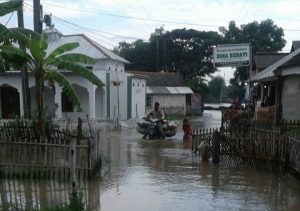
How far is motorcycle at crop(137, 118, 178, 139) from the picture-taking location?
2039cm

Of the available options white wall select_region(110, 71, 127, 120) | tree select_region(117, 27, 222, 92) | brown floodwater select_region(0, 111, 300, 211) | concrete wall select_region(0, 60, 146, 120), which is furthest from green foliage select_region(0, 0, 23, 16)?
tree select_region(117, 27, 222, 92)

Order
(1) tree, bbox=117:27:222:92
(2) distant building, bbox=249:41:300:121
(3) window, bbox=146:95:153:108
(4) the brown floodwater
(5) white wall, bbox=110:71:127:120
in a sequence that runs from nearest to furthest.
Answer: (4) the brown floodwater
(2) distant building, bbox=249:41:300:121
(5) white wall, bbox=110:71:127:120
(3) window, bbox=146:95:153:108
(1) tree, bbox=117:27:222:92

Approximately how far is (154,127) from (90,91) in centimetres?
960

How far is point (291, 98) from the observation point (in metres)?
17.5

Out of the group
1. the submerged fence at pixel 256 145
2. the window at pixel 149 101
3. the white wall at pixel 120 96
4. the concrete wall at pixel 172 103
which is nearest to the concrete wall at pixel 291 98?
the submerged fence at pixel 256 145

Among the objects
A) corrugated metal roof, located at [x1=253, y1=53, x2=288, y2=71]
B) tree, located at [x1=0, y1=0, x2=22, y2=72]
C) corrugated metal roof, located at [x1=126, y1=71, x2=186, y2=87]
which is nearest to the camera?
tree, located at [x1=0, y1=0, x2=22, y2=72]

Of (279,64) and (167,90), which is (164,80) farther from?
(279,64)

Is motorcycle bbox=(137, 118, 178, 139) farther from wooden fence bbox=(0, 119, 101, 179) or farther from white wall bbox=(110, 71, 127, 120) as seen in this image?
white wall bbox=(110, 71, 127, 120)

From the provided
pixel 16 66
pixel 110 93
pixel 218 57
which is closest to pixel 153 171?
pixel 16 66

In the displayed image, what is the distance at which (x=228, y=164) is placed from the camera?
42.5ft

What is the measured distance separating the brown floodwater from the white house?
1590cm

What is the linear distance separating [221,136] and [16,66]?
20.4 ft

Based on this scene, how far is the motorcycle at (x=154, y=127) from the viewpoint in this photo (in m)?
20.4

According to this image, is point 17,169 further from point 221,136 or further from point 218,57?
point 218,57
